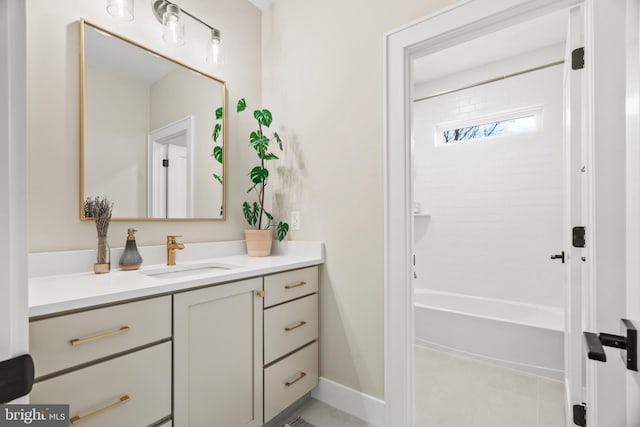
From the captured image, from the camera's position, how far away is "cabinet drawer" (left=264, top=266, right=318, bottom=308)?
1.60m

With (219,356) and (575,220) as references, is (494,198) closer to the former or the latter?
(575,220)

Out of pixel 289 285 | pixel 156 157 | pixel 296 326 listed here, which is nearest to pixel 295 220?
pixel 289 285

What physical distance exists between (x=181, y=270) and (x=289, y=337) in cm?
68

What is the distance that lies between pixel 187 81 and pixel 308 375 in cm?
188

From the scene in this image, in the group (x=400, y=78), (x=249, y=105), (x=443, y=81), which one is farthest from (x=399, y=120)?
(x=443, y=81)

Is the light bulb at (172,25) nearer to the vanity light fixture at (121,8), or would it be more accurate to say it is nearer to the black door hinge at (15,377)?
the vanity light fixture at (121,8)

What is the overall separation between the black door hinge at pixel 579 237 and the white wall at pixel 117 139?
2099 mm

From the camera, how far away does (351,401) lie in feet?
5.98

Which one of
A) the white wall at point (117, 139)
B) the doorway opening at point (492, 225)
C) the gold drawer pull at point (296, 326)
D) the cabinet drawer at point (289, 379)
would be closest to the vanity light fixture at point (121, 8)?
the white wall at point (117, 139)

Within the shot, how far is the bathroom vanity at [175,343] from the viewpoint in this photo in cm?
96

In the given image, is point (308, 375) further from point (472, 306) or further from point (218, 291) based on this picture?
point (472, 306)

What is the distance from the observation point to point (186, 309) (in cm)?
124

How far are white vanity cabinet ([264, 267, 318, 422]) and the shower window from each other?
243 cm

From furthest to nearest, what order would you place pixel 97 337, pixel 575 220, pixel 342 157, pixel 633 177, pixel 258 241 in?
pixel 258 241
pixel 342 157
pixel 575 220
pixel 97 337
pixel 633 177
